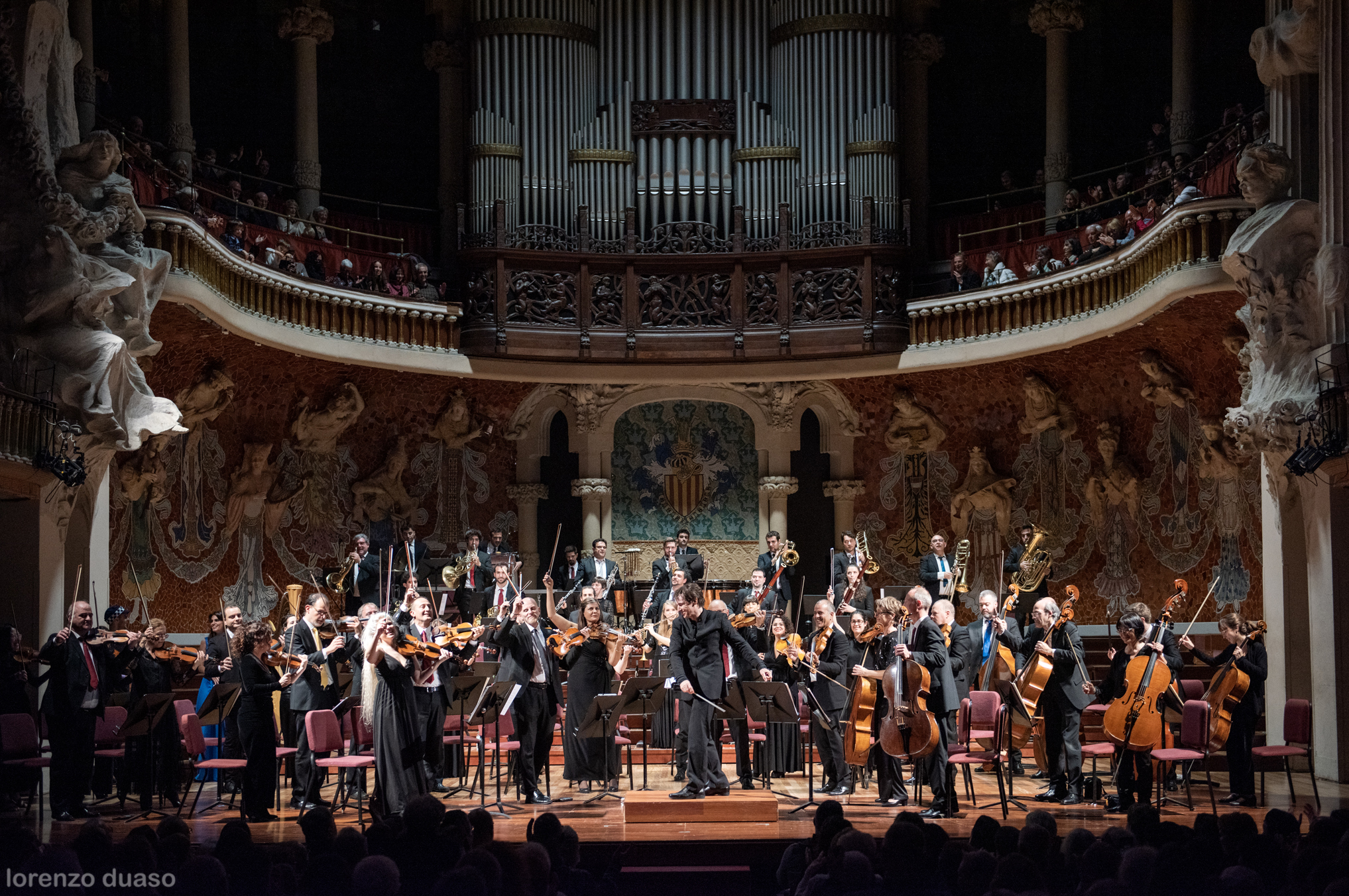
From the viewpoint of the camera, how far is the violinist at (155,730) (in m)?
9.90

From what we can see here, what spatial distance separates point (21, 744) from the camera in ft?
29.5

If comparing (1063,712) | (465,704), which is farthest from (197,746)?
(1063,712)

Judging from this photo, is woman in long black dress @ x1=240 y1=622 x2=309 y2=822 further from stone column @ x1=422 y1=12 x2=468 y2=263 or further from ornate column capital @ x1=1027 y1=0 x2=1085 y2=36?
ornate column capital @ x1=1027 y1=0 x2=1085 y2=36

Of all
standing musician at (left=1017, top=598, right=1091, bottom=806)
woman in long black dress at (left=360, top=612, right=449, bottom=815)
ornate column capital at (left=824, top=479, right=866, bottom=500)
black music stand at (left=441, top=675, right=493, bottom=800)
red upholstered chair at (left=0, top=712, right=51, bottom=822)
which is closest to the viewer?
woman in long black dress at (left=360, top=612, right=449, bottom=815)

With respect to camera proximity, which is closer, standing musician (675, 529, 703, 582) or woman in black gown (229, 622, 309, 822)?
woman in black gown (229, 622, 309, 822)

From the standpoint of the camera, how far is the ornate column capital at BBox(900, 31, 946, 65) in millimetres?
16422

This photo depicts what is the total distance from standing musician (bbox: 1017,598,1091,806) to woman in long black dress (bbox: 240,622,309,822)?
490 cm

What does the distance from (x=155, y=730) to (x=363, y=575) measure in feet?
14.2

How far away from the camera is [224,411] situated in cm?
→ 1475

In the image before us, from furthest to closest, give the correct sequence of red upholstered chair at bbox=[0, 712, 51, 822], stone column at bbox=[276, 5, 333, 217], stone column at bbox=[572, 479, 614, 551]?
stone column at bbox=[572, 479, 614, 551] → stone column at bbox=[276, 5, 333, 217] → red upholstered chair at bbox=[0, 712, 51, 822]

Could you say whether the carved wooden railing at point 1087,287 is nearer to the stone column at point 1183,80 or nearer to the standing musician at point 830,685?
the stone column at point 1183,80

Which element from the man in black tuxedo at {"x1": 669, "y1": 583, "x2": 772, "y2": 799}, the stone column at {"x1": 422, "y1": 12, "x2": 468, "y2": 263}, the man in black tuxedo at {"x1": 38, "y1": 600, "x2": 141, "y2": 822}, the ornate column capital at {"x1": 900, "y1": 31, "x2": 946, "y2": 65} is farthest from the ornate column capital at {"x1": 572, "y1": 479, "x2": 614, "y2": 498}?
the man in black tuxedo at {"x1": 38, "y1": 600, "x2": 141, "y2": 822}

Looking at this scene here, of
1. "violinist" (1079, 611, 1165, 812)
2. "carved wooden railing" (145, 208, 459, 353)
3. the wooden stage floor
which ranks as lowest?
the wooden stage floor

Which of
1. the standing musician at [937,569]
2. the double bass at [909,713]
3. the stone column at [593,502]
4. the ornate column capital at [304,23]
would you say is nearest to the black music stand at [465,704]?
the double bass at [909,713]
